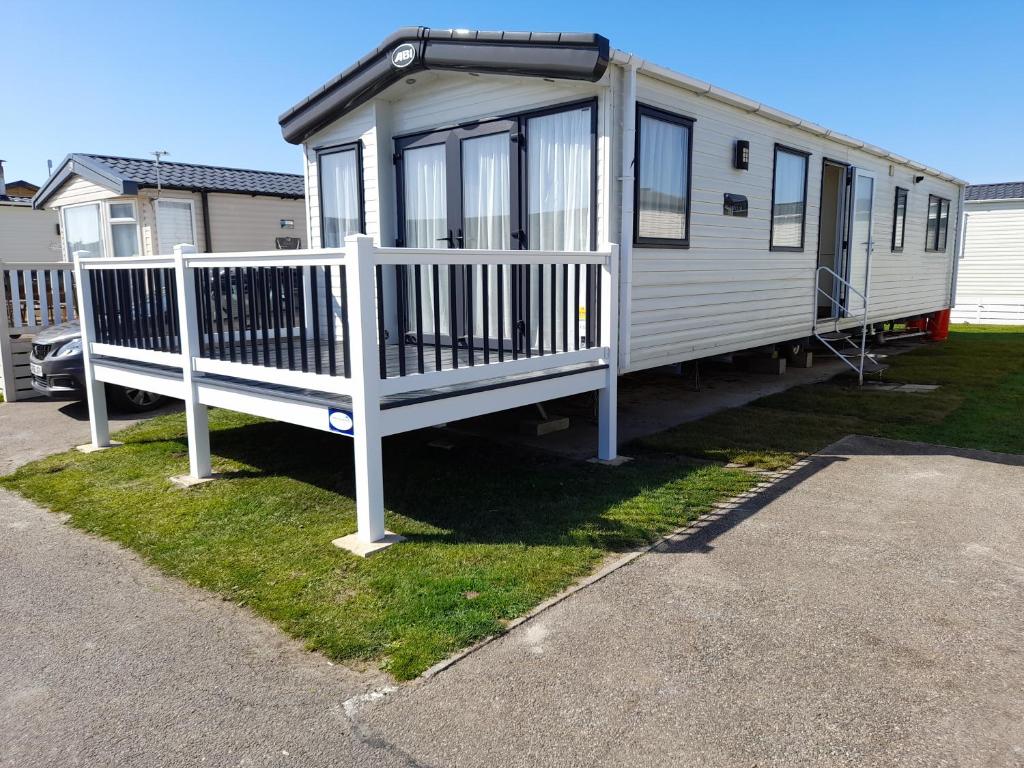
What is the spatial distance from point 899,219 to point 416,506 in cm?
927

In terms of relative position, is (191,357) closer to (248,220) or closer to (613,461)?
(613,461)

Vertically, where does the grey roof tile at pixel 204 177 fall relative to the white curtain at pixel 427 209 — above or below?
above

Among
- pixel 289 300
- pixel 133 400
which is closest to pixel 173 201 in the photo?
pixel 133 400

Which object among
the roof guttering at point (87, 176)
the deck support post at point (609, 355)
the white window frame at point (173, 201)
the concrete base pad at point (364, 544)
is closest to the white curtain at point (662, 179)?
the deck support post at point (609, 355)

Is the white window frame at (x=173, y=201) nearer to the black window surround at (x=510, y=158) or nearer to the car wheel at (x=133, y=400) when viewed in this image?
the car wheel at (x=133, y=400)

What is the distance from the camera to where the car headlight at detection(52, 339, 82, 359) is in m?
6.81

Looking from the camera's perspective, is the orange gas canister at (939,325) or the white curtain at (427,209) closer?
the white curtain at (427,209)

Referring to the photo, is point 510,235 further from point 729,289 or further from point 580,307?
point 729,289

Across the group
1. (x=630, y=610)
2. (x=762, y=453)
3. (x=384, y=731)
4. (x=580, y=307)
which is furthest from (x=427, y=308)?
(x=384, y=731)

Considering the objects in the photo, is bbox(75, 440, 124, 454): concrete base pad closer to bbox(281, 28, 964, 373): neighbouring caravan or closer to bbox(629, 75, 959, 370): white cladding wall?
bbox(281, 28, 964, 373): neighbouring caravan

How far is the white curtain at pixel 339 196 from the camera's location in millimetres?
6754

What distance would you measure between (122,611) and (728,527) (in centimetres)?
281

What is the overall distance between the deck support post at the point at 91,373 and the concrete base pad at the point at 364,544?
3.03 metres

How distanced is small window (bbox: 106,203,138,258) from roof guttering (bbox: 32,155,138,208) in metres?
0.49
